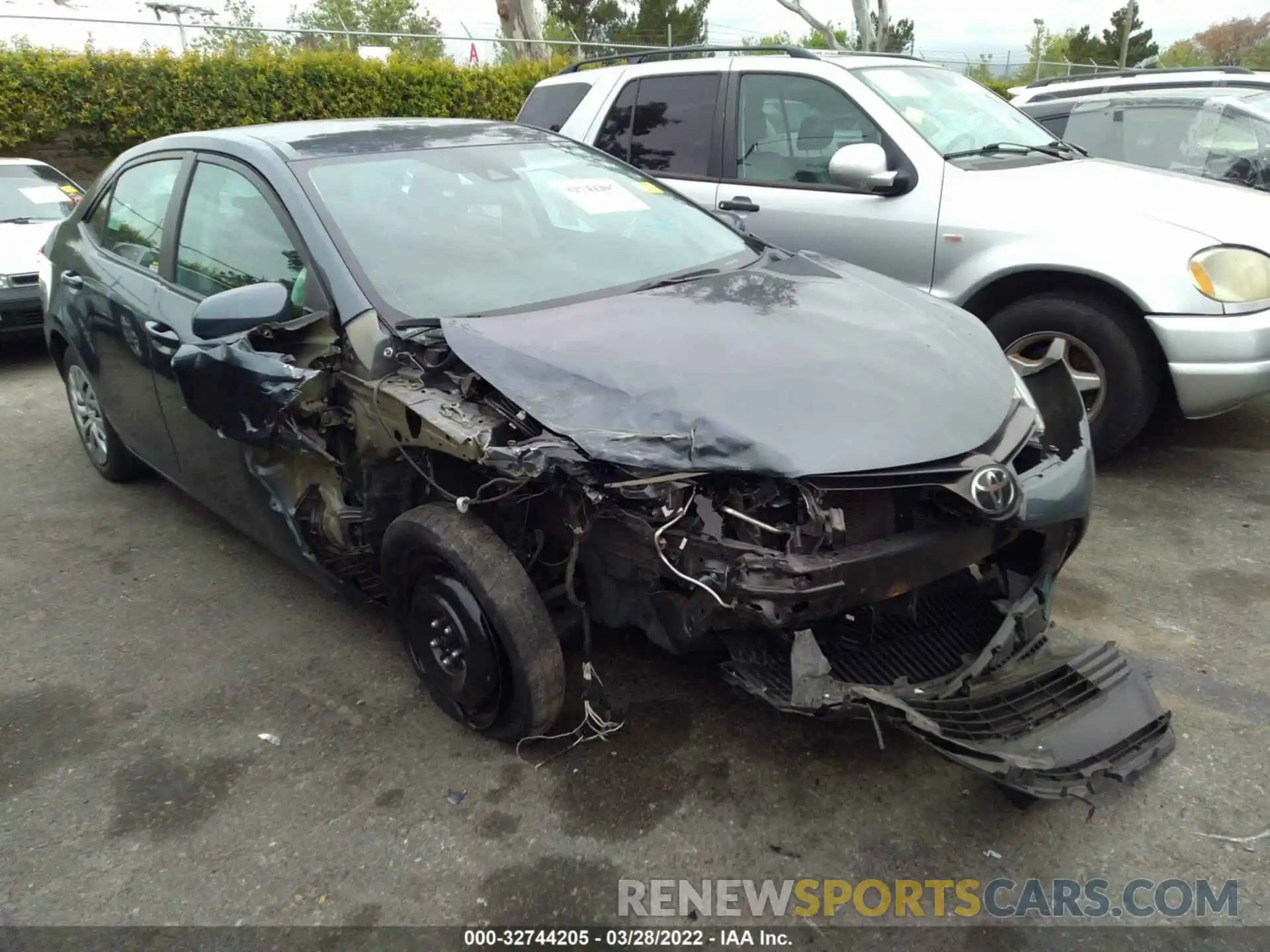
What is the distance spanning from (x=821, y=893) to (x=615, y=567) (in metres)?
0.94

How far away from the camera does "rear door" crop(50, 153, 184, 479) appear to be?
12.2 ft

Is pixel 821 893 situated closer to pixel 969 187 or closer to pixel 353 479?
pixel 353 479

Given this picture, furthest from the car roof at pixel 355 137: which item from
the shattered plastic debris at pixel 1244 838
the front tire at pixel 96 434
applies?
the shattered plastic debris at pixel 1244 838

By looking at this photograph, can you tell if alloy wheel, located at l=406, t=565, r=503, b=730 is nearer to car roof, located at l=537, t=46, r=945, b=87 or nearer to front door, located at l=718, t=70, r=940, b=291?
front door, located at l=718, t=70, r=940, b=291

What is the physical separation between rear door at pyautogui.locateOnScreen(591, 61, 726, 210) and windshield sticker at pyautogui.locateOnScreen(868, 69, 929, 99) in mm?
867

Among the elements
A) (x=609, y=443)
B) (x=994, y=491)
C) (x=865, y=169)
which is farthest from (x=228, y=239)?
(x=865, y=169)

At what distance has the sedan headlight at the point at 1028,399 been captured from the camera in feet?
8.81

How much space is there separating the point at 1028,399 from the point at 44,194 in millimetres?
8613

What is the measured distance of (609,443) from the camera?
2283 millimetres

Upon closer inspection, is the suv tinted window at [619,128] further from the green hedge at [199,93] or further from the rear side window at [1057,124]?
the green hedge at [199,93]

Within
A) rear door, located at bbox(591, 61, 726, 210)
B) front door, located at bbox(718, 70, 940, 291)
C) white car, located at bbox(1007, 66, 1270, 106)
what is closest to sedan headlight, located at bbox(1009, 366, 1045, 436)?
front door, located at bbox(718, 70, 940, 291)

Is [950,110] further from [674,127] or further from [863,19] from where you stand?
[863,19]

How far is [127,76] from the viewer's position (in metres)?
11.8

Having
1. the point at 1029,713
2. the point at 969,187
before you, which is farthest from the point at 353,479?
the point at 969,187
